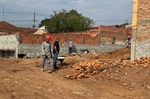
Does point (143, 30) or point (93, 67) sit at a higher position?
point (143, 30)

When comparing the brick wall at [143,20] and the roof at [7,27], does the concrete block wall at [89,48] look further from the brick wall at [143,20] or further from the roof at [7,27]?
the roof at [7,27]

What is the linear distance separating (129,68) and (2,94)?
6963 millimetres

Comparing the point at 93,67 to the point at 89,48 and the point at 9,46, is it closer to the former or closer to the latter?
the point at 89,48

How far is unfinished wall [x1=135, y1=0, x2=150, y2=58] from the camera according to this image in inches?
610

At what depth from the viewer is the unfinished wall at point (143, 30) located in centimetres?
1549

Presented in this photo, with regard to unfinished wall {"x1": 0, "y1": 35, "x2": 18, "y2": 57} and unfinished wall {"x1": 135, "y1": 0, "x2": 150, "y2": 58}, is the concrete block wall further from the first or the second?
unfinished wall {"x1": 135, "y1": 0, "x2": 150, "y2": 58}

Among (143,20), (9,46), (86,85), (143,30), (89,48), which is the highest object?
(143,20)

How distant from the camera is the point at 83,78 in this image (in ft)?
39.7

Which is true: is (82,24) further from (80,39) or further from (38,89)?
(38,89)

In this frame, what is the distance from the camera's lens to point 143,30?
15.8 m

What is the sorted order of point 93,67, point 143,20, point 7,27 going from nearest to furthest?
1. point 93,67
2. point 143,20
3. point 7,27

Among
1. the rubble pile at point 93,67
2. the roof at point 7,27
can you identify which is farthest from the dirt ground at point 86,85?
the roof at point 7,27

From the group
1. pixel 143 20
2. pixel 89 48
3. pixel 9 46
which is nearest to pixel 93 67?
pixel 143 20

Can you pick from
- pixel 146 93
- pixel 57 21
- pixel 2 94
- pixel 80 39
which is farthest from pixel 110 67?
pixel 57 21
